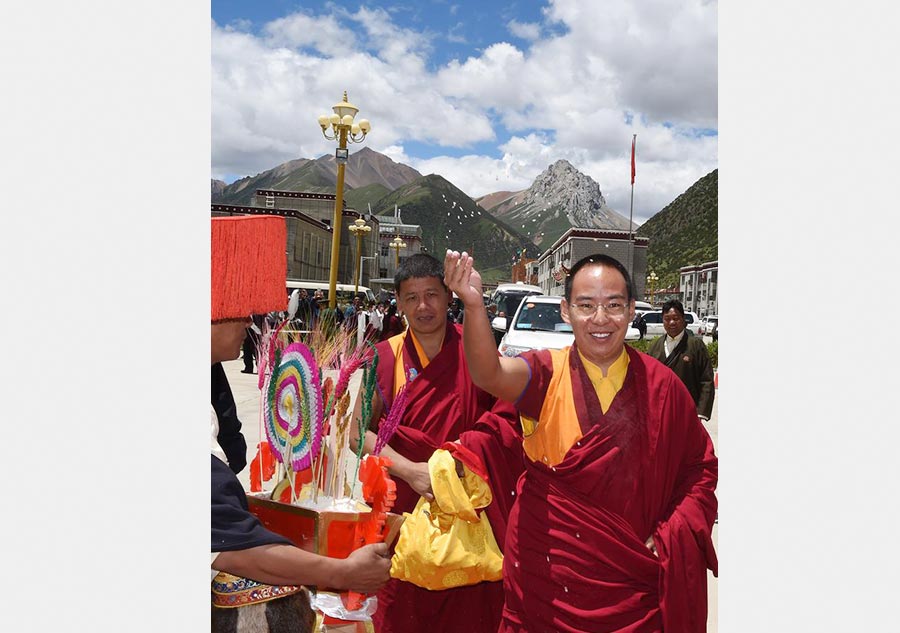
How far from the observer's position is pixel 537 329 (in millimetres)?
10422

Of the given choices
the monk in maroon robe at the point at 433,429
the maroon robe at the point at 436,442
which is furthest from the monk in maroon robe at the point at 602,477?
the maroon robe at the point at 436,442

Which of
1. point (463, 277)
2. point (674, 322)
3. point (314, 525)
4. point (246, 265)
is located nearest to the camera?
point (246, 265)

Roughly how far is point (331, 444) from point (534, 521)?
0.68 metres

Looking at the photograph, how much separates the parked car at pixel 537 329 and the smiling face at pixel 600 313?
7222mm

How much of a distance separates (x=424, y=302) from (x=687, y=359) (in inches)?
141

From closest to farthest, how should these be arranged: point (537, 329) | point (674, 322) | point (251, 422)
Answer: point (674, 322), point (251, 422), point (537, 329)

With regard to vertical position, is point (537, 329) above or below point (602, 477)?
above

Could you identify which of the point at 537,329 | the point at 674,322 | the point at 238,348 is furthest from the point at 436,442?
the point at 537,329

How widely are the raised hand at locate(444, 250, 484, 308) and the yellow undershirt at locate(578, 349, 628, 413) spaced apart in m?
0.44

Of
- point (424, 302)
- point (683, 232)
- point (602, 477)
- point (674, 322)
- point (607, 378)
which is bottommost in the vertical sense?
point (602, 477)

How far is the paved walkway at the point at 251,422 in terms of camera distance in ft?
12.3

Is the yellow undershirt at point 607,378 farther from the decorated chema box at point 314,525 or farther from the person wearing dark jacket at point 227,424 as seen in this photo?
the person wearing dark jacket at point 227,424

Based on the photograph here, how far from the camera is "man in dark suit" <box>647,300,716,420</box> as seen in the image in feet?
18.8

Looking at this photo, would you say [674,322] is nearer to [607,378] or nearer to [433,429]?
[433,429]
